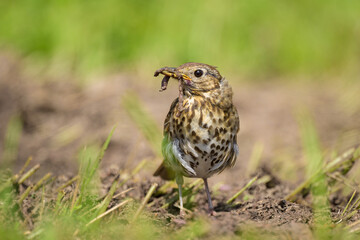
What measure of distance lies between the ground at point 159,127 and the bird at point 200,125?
11.4 inches

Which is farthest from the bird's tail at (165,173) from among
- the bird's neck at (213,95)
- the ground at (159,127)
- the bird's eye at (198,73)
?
the bird's eye at (198,73)

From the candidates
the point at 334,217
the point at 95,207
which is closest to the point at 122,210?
the point at 95,207

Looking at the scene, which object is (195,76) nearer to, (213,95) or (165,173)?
(213,95)

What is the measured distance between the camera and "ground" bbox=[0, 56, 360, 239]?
3955mm

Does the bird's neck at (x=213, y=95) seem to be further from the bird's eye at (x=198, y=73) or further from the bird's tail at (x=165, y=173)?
the bird's tail at (x=165, y=173)

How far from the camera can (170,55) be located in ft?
26.2

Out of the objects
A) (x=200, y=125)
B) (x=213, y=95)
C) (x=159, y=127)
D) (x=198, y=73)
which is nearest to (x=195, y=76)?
(x=198, y=73)

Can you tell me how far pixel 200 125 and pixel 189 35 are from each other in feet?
16.7

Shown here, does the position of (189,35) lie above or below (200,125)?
above

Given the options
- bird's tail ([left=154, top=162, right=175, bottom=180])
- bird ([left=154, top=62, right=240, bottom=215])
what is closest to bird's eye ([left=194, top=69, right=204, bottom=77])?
bird ([left=154, top=62, right=240, bottom=215])

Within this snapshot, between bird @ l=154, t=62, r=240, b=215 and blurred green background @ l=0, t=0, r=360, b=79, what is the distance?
13.1ft

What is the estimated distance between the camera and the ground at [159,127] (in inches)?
156

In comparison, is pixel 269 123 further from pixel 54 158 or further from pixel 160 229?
pixel 160 229

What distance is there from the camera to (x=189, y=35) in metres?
8.36
